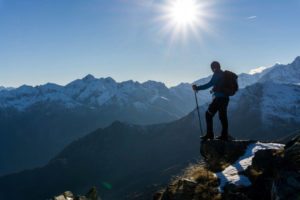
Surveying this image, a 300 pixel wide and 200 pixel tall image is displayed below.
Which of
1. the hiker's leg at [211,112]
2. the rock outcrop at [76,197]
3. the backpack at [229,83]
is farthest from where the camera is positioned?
the hiker's leg at [211,112]

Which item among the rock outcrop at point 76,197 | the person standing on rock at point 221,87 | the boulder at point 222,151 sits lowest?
the rock outcrop at point 76,197

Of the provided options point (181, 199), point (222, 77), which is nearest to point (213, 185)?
point (181, 199)

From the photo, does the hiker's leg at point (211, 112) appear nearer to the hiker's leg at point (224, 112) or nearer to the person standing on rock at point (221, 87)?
the person standing on rock at point (221, 87)

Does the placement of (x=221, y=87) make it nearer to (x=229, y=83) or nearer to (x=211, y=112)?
(x=229, y=83)

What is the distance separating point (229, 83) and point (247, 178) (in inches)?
236

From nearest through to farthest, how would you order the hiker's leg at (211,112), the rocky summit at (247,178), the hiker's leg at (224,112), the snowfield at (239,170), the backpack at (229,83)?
the rocky summit at (247,178), the snowfield at (239,170), the backpack at (229,83), the hiker's leg at (224,112), the hiker's leg at (211,112)

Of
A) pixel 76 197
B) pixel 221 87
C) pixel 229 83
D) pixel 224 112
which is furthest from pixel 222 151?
pixel 76 197

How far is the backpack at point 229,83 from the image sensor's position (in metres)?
19.9

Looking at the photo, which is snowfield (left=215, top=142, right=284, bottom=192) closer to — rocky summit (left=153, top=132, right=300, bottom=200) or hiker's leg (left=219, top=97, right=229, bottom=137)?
rocky summit (left=153, top=132, right=300, bottom=200)

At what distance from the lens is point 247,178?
49.9 feet

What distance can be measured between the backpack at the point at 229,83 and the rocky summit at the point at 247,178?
2810 millimetres

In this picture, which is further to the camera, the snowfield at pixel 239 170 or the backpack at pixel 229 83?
the backpack at pixel 229 83

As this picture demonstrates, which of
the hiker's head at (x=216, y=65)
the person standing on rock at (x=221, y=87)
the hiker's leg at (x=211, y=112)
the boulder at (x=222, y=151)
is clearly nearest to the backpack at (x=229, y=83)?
the person standing on rock at (x=221, y=87)

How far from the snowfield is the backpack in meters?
2.67
